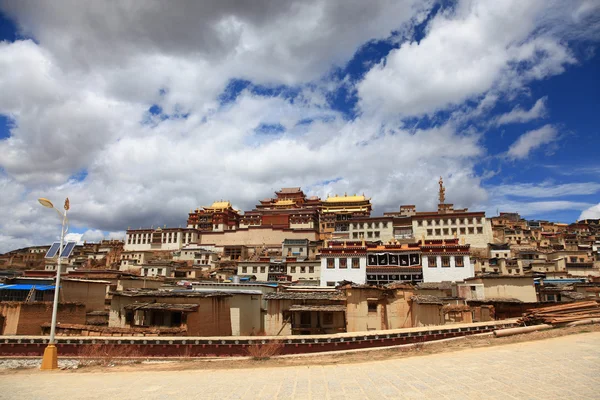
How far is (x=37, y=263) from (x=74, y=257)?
7357 mm

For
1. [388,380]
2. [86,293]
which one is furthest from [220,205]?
[388,380]

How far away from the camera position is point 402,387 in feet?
33.5

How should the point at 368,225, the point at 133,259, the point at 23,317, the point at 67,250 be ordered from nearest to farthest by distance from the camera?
the point at 67,250
the point at 23,317
the point at 133,259
the point at 368,225

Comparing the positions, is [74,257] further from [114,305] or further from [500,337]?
[500,337]

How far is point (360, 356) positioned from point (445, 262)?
29.6 m

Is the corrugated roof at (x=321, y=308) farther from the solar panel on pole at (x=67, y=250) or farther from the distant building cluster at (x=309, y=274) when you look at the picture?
the solar panel on pole at (x=67, y=250)

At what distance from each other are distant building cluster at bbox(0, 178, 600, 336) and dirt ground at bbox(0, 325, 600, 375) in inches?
208

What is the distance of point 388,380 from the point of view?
435 inches

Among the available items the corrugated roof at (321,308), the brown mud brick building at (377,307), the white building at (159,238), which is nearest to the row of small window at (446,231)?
the white building at (159,238)

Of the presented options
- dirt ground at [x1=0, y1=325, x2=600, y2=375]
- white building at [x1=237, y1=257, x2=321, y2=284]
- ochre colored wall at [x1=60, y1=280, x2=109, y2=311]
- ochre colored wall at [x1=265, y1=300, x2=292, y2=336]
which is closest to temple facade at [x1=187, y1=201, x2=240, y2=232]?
white building at [x1=237, y1=257, x2=321, y2=284]

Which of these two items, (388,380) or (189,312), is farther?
(189,312)

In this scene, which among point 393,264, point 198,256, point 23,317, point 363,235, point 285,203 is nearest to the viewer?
point 23,317

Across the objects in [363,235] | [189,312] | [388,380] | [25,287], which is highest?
[363,235]

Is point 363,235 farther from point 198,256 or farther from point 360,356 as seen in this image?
point 360,356
